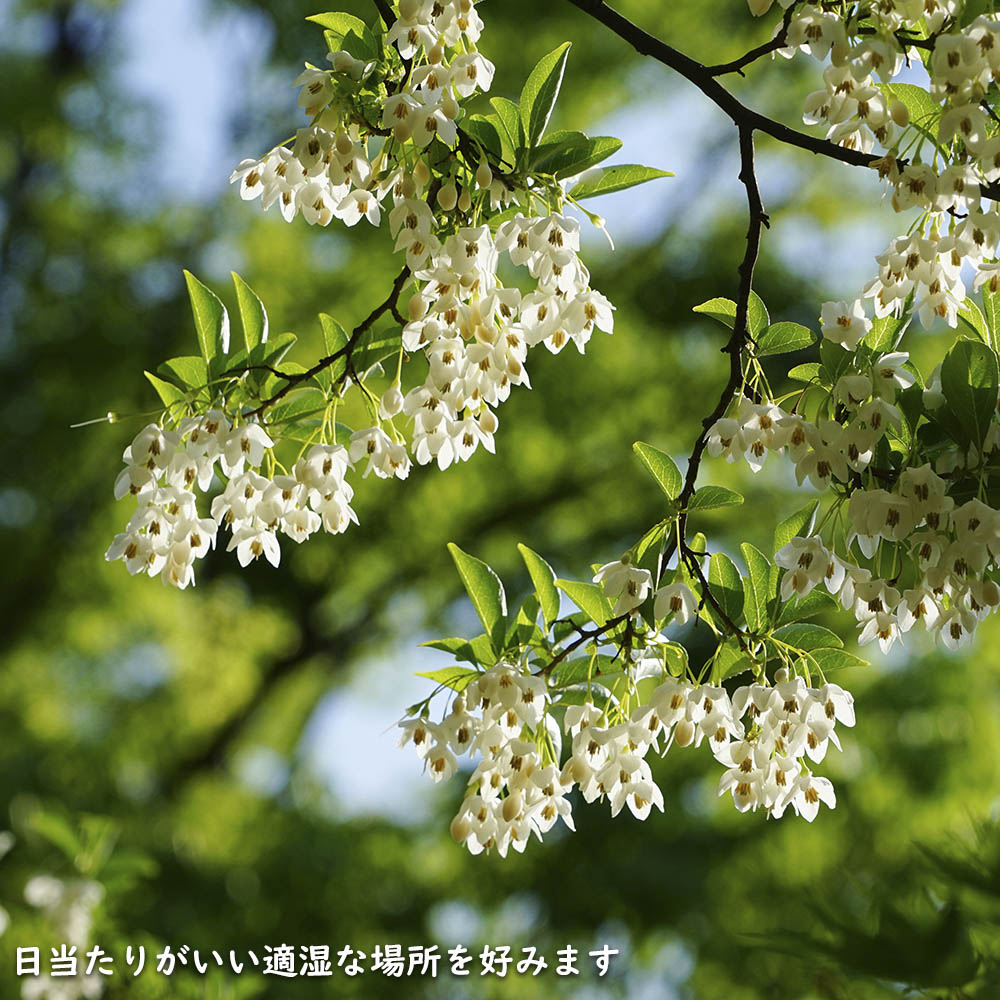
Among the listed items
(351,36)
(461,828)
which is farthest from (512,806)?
(351,36)

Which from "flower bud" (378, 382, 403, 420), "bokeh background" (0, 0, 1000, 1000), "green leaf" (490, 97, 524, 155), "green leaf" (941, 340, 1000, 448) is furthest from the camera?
"bokeh background" (0, 0, 1000, 1000)

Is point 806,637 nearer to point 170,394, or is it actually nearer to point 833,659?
point 833,659

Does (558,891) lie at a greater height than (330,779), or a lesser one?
lesser

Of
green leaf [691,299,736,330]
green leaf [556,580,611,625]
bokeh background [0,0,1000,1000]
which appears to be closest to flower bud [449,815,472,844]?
green leaf [556,580,611,625]

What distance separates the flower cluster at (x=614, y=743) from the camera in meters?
1.09

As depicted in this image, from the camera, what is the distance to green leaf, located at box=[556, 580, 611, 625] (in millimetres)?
1207

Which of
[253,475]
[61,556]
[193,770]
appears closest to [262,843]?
[193,770]

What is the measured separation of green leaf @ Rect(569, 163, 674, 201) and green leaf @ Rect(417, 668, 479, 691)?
1.75 ft

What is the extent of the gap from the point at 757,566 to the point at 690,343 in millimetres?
5164

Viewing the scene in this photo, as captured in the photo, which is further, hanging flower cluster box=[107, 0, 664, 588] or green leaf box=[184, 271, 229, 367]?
green leaf box=[184, 271, 229, 367]

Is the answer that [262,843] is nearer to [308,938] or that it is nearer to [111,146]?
[308,938]

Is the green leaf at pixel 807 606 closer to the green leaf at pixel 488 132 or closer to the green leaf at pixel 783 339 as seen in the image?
the green leaf at pixel 783 339

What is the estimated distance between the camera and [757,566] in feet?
3.84

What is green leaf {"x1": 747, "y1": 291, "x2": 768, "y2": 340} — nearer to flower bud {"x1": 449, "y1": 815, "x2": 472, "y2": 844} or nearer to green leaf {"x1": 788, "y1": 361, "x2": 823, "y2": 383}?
green leaf {"x1": 788, "y1": 361, "x2": 823, "y2": 383}
